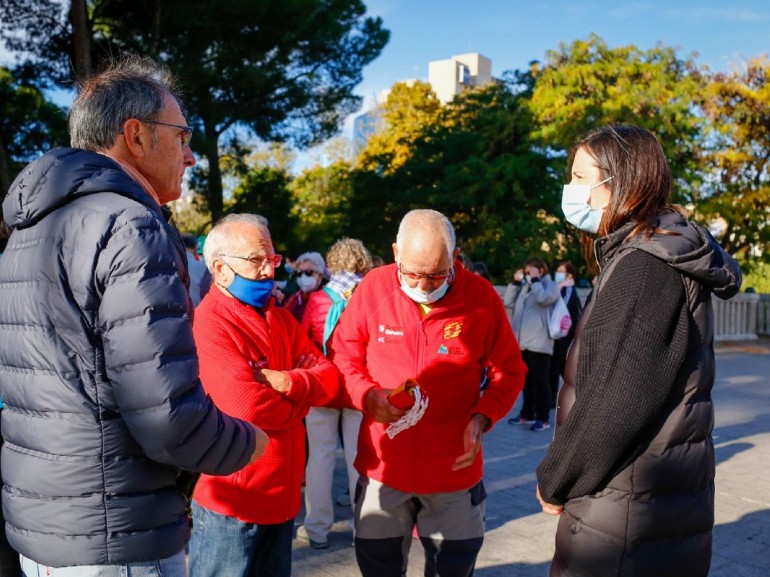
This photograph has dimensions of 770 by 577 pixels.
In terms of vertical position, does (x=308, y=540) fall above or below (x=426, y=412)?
below

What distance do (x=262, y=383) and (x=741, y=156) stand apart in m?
23.9

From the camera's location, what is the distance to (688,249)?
6.64 feet

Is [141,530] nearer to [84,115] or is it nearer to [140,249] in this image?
[140,249]

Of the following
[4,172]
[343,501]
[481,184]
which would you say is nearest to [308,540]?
[343,501]

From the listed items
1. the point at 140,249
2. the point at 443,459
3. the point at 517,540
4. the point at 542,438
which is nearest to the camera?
the point at 140,249

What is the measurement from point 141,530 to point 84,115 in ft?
3.63

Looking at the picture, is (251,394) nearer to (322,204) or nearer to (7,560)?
(7,560)

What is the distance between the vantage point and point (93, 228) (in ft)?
5.56

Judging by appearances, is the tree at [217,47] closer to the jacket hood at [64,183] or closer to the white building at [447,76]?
the jacket hood at [64,183]

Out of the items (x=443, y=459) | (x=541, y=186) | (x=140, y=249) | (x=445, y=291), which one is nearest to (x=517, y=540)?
(x=443, y=459)

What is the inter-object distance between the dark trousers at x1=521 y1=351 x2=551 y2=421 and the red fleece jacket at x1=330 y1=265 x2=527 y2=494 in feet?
18.5

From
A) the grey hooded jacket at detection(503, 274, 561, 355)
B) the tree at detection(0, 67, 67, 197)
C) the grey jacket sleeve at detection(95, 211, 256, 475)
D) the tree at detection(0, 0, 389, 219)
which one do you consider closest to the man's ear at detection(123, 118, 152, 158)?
the grey jacket sleeve at detection(95, 211, 256, 475)

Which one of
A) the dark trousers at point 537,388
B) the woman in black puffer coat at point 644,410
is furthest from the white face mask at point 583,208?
the dark trousers at point 537,388

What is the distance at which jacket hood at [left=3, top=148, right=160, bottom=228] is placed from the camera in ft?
5.67
